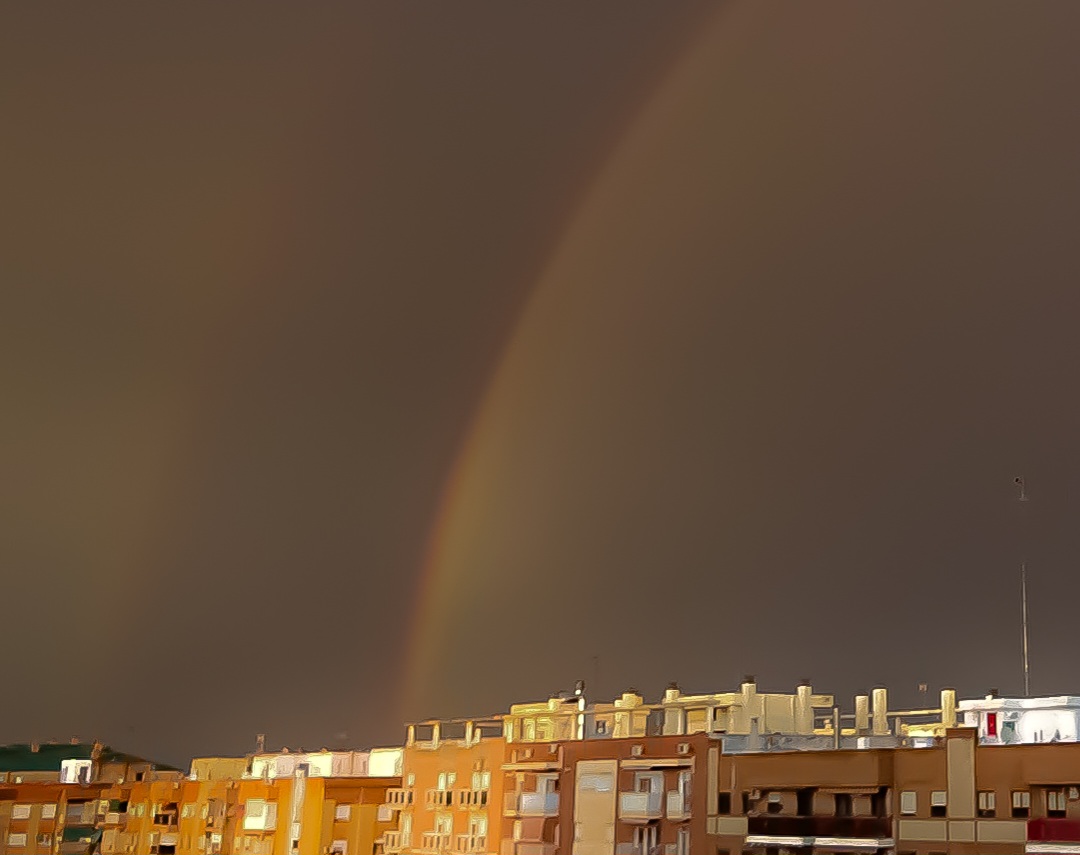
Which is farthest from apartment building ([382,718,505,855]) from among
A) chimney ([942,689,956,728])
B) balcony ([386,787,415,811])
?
chimney ([942,689,956,728])

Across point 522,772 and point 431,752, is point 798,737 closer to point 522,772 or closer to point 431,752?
point 522,772

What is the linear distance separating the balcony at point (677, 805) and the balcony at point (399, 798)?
45.5ft

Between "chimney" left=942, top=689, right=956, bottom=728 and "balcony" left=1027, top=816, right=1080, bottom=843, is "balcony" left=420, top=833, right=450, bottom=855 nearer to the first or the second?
"chimney" left=942, top=689, right=956, bottom=728

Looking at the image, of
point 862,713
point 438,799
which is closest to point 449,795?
point 438,799

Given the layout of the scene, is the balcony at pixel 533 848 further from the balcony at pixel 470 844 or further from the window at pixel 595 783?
the window at pixel 595 783

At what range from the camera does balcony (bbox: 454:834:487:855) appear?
170ft

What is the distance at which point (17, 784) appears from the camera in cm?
7550

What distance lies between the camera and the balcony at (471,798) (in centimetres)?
5253

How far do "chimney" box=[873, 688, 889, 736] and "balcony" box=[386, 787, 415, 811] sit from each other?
16939 mm

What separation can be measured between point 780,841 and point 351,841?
2357cm

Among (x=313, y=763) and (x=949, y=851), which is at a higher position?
(x=313, y=763)

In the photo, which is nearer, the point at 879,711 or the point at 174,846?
the point at 879,711

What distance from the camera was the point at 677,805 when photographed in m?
44.5

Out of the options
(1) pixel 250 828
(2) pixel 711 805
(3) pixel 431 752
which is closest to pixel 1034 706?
(2) pixel 711 805
